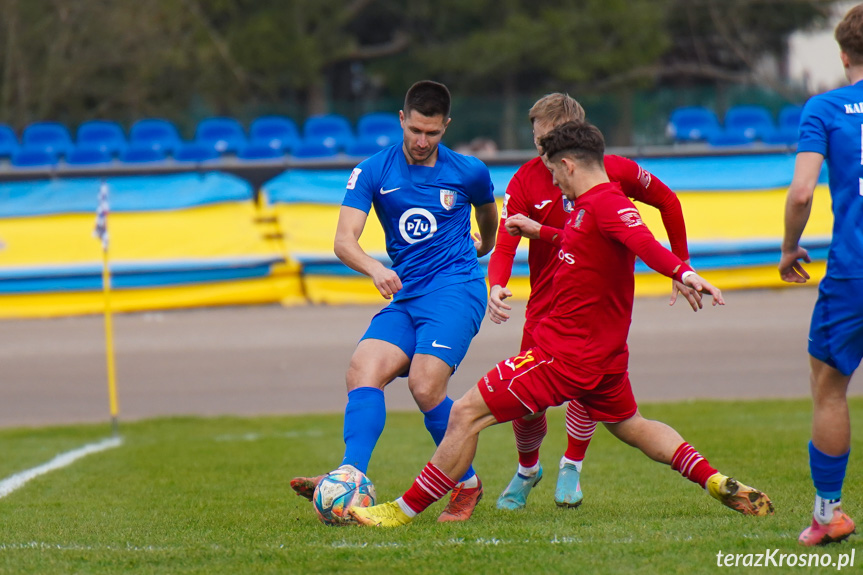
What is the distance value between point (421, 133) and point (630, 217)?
143 cm

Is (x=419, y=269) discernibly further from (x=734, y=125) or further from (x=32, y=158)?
(x=734, y=125)

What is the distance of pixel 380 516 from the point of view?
527 cm

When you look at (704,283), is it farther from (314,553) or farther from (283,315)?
(283,315)

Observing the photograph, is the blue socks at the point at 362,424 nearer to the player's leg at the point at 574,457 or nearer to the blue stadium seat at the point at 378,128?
the player's leg at the point at 574,457

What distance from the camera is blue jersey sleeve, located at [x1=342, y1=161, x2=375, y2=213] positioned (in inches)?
232

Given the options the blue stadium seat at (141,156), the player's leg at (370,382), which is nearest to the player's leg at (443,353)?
the player's leg at (370,382)

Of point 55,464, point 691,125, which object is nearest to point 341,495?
point 55,464

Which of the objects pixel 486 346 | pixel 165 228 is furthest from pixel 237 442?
pixel 165 228

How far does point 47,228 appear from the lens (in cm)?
1627

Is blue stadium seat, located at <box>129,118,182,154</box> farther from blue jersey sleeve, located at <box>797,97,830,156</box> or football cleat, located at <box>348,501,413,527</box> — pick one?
blue jersey sleeve, located at <box>797,97,830,156</box>

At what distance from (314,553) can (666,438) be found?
5.96ft

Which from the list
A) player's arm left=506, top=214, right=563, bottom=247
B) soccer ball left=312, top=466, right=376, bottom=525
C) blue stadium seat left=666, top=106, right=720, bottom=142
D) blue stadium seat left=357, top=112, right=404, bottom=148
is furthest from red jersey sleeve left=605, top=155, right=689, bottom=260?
blue stadium seat left=666, top=106, right=720, bottom=142

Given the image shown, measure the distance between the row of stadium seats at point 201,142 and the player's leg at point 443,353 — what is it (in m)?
18.1

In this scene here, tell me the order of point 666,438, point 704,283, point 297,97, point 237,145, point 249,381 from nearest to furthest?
point 704,283, point 666,438, point 249,381, point 237,145, point 297,97
